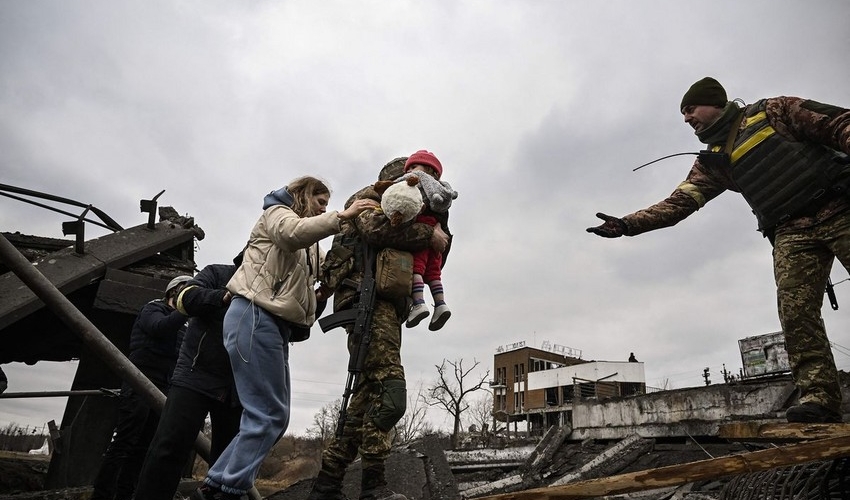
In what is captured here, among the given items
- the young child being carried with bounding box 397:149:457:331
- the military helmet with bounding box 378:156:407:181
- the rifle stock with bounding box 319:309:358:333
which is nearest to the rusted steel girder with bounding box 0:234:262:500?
the rifle stock with bounding box 319:309:358:333

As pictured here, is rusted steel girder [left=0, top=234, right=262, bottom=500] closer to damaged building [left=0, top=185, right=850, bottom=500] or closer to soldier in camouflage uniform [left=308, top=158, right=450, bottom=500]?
damaged building [left=0, top=185, right=850, bottom=500]

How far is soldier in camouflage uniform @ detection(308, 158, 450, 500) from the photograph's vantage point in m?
2.97

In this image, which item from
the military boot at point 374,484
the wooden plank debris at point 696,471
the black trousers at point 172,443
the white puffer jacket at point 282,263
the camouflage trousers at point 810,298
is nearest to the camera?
the wooden plank debris at point 696,471

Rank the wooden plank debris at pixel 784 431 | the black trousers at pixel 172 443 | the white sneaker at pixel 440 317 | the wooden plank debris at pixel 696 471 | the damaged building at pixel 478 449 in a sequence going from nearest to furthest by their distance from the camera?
the wooden plank debris at pixel 696 471 < the damaged building at pixel 478 449 < the wooden plank debris at pixel 784 431 < the black trousers at pixel 172 443 < the white sneaker at pixel 440 317

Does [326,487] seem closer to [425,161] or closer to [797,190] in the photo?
[425,161]

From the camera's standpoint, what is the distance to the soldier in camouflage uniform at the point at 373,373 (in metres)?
2.97

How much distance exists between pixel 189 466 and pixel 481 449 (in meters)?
3.94

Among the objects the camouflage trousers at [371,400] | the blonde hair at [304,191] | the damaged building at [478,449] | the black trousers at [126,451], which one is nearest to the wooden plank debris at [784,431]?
the damaged building at [478,449]

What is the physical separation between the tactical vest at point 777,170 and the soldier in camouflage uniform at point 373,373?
2082 mm

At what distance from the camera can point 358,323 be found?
10.4ft

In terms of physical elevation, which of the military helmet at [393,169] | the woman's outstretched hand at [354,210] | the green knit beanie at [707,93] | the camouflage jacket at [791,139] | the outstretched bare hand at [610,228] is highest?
the green knit beanie at [707,93]

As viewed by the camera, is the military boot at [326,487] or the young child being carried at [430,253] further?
the young child being carried at [430,253]

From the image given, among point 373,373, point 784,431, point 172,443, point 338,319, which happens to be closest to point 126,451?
point 172,443

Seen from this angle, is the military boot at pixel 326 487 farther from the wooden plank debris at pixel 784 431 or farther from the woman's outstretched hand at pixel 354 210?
the wooden plank debris at pixel 784 431
